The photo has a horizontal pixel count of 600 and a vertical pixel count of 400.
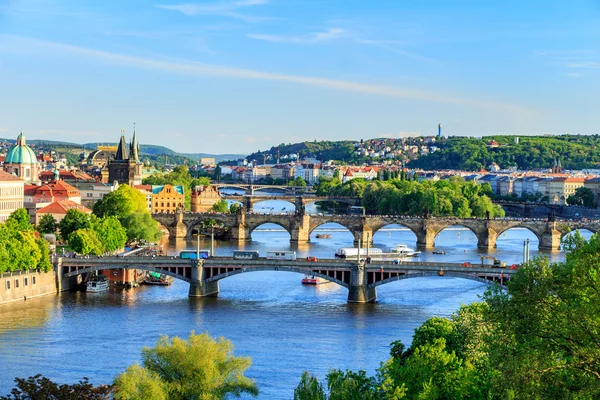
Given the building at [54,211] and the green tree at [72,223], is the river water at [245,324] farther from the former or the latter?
the building at [54,211]

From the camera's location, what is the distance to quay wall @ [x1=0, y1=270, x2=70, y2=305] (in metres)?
42.3

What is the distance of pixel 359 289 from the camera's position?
145ft

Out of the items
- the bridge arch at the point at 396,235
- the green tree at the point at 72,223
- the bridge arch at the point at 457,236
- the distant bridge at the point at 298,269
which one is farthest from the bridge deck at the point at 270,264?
the bridge arch at the point at 396,235

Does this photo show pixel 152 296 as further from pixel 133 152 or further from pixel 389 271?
pixel 133 152

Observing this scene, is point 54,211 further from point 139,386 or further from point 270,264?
point 139,386

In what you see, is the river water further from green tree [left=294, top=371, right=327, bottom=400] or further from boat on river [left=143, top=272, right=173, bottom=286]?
green tree [left=294, top=371, right=327, bottom=400]

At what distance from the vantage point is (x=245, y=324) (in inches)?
1527

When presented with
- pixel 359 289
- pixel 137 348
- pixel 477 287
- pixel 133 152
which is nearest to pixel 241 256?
pixel 359 289

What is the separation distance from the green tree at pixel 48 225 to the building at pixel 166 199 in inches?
1082

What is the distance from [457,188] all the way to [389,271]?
58.4m

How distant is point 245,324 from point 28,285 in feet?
Result: 31.1

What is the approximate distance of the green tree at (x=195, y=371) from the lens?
25.6m

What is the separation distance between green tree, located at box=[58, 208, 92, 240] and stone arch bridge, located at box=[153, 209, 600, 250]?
1745cm

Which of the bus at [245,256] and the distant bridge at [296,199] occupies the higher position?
the distant bridge at [296,199]
